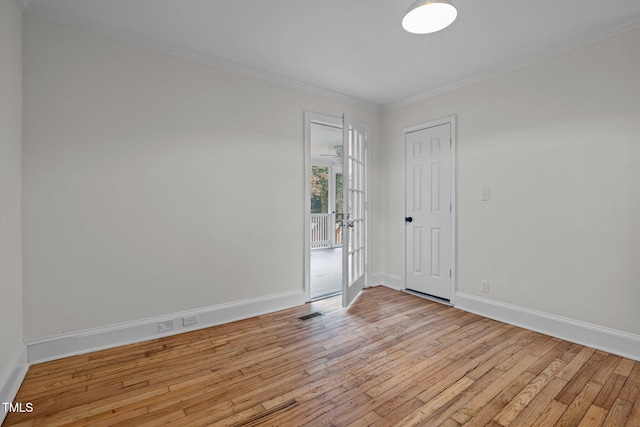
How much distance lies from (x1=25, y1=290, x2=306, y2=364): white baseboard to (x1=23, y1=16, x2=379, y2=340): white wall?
59mm

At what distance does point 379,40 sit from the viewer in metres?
2.59

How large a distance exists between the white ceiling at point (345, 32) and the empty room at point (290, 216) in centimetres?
2

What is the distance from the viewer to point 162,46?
2654 millimetres

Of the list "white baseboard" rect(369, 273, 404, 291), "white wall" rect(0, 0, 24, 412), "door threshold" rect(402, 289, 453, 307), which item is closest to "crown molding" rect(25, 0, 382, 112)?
"white wall" rect(0, 0, 24, 412)

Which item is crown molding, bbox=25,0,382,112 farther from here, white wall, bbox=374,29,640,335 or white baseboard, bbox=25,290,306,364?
white baseboard, bbox=25,290,306,364

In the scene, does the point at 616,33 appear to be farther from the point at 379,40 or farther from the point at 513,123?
the point at 379,40

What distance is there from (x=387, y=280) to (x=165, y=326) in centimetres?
279

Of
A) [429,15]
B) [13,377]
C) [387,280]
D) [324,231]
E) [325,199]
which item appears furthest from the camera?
Answer: [325,199]

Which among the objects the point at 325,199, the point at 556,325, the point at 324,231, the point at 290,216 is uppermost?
the point at 325,199

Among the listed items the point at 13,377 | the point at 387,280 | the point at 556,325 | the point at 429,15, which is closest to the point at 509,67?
the point at 429,15

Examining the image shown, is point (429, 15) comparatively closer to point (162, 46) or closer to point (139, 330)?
point (162, 46)

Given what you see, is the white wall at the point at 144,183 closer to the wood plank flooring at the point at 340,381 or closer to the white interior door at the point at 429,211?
the wood plank flooring at the point at 340,381

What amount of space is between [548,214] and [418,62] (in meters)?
1.82

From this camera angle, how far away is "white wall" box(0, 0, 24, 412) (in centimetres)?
176
